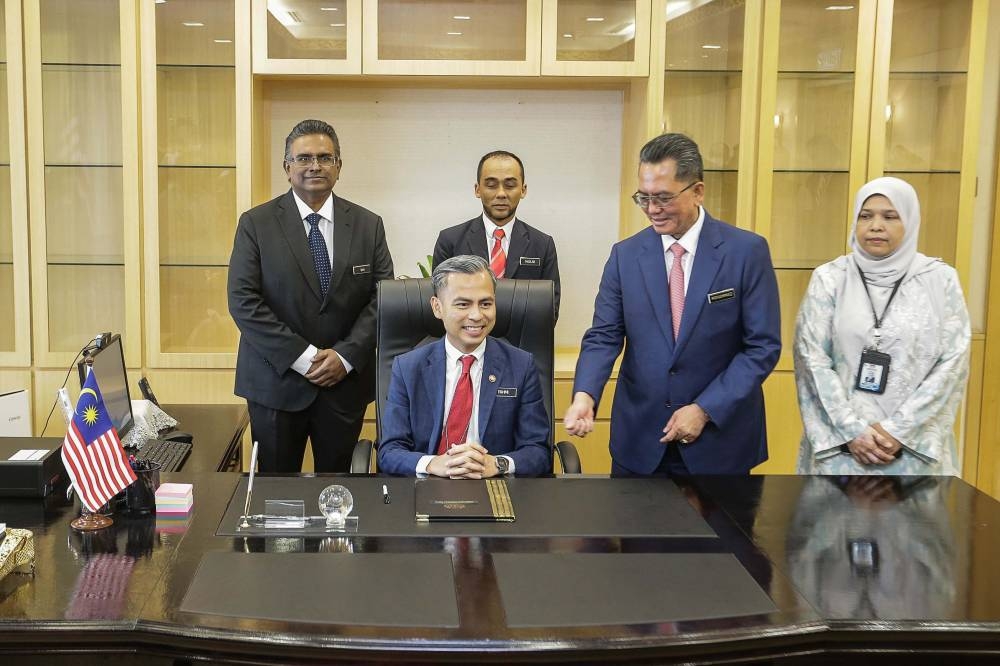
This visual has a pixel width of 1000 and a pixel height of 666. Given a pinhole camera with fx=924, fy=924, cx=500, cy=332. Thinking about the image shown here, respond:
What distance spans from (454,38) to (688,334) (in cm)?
196

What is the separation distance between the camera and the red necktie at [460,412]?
8.04 feet

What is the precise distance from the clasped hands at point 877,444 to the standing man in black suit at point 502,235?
56.6 inches

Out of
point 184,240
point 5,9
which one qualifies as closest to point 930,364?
point 184,240

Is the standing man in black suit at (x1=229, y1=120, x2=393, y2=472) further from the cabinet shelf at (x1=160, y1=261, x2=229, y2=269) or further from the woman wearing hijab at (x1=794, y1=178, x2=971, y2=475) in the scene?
the woman wearing hijab at (x1=794, y1=178, x2=971, y2=475)

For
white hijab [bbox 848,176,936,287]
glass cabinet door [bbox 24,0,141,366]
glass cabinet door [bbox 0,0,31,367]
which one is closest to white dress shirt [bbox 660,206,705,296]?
white hijab [bbox 848,176,936,287]

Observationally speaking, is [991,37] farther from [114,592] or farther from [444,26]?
[114,592]

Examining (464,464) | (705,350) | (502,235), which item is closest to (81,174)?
(502,235)

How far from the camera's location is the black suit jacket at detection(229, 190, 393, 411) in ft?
10.2

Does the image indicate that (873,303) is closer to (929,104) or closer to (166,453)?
(929,104)

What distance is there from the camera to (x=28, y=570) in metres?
1.59

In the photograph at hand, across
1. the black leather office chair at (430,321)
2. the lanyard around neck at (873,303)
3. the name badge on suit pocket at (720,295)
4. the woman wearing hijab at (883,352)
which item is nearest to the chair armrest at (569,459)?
the black leather office chair at (430,321)

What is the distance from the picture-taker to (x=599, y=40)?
3857 millimetres

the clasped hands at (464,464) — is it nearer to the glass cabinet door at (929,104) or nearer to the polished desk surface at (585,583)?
the polished desk surface at (585,583)

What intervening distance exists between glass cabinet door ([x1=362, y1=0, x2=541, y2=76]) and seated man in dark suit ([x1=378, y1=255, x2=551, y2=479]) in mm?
1644
